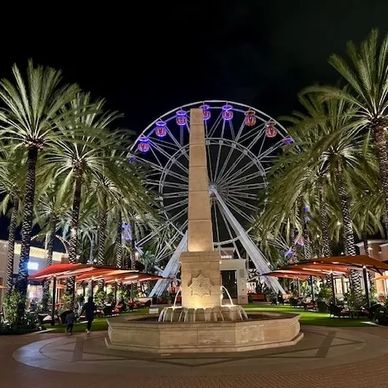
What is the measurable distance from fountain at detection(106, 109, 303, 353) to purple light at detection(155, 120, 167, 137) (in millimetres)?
28274

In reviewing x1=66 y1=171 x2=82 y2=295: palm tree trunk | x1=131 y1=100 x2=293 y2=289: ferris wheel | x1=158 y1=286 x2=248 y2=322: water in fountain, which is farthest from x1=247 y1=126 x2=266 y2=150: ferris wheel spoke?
x1=158 y1=286 x2=248 y2=322: water in fountain

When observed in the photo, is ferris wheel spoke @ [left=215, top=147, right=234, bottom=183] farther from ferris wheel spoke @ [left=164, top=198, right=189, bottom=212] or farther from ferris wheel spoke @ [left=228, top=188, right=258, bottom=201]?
ferris wheel spoke @ [left=164, top=198, right=189, bottom=212]

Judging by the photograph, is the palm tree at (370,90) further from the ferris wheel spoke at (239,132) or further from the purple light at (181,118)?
the ferris wheel spoke at (239,132)

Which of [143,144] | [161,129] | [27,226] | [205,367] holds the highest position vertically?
[161,129]

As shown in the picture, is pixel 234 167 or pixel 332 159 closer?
pixel 332 159

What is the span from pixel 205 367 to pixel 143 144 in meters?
39.4

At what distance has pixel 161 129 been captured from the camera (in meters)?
48.9

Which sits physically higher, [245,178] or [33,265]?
[245,178]

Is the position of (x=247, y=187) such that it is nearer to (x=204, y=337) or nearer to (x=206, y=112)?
(x=206, y=112)

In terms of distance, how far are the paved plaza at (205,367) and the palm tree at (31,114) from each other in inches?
412

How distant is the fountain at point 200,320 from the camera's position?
1348cm

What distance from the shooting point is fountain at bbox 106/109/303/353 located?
44.2 ft

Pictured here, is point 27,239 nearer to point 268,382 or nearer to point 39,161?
point 39,161

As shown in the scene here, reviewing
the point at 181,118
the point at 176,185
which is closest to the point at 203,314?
the point at 181,118
